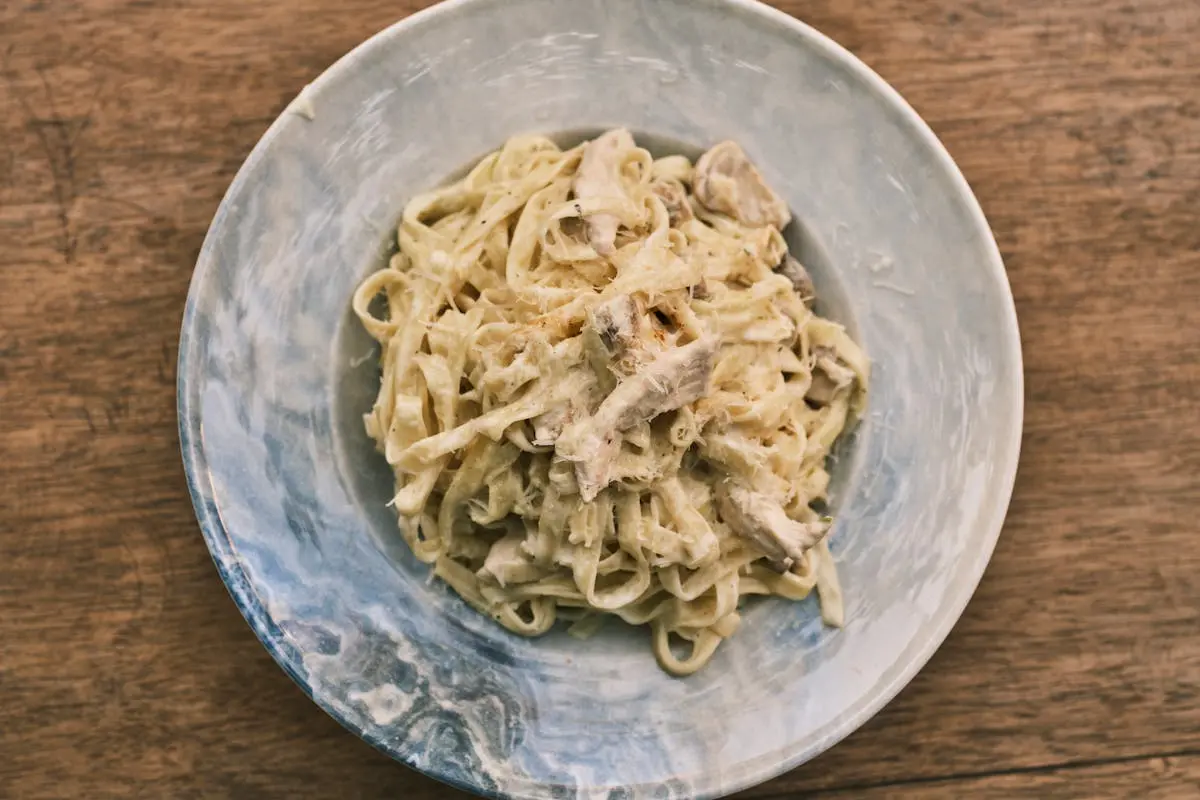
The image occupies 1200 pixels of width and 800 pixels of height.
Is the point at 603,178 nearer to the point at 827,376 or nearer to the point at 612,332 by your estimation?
the point at 612,332

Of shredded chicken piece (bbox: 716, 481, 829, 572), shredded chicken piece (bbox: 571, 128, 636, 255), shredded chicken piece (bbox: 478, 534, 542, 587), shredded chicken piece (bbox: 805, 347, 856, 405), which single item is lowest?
shredded chicken piece (bbox: 478, 534, 542, 587)

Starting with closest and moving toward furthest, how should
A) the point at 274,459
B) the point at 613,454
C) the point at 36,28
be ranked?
1. the point at 613,454
2. the point at 274,459
3. the point at 36,28

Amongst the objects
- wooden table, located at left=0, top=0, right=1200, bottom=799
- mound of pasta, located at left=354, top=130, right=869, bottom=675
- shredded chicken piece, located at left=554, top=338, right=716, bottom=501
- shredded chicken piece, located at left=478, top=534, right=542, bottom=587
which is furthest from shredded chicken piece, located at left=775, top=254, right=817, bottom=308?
shredded chicken piece, located at left=478, top=534, right=542, bottom=587

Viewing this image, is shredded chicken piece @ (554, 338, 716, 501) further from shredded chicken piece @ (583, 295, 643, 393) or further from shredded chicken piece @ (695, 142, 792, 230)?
shredded chicken piece @ (695, 142, 792, 230)

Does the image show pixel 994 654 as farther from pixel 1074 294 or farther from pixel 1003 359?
pixel 1074 294

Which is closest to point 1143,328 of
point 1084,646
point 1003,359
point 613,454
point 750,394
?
point 1003,359

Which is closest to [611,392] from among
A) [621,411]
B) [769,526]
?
Answer: [621,411]
